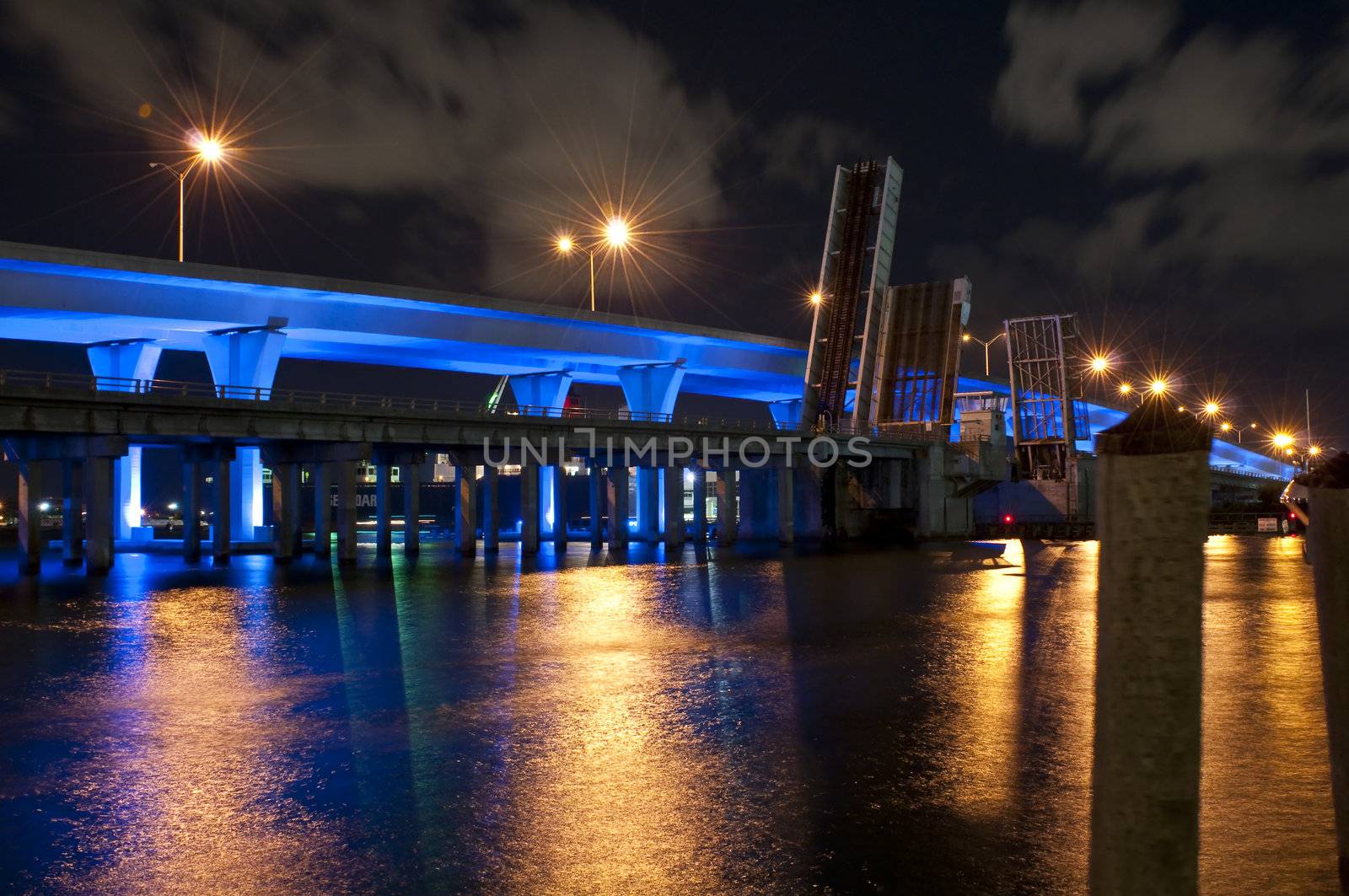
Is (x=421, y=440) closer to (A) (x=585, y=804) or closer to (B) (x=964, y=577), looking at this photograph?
(B) (x=964, y=577)

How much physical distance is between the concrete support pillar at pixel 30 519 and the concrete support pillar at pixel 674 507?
96.4 feet

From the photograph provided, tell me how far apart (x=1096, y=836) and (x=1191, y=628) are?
3.34 ft

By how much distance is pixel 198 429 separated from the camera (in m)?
40.4

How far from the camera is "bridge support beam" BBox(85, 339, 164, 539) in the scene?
2223 inches

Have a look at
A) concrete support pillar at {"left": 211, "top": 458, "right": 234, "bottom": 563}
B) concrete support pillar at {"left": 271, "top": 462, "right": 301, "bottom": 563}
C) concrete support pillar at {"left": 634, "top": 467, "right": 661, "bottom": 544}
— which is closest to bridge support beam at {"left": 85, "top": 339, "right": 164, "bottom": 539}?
concrete support pillar at {"left": 211, "top": 458, "right": 234, "bottom": 563}

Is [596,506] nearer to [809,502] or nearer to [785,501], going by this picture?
[785,501]

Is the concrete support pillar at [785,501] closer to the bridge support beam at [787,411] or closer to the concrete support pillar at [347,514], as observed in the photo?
the concrete support pillar at [347,514]

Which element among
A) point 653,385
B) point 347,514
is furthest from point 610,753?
point 653,385

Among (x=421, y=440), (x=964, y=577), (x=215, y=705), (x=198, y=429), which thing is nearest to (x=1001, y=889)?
(x=215, y=705)

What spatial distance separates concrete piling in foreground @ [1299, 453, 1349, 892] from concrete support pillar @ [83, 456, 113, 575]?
40.2 m

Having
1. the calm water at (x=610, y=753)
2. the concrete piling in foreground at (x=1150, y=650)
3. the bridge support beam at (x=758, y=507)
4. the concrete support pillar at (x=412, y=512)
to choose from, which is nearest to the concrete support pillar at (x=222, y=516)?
the concrete support pillar at (x=412, y=512)

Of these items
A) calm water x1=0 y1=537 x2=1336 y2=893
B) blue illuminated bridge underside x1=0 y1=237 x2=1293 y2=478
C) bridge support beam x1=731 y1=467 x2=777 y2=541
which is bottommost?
calm water x1=0 y1=537 x2=1336 y2=893

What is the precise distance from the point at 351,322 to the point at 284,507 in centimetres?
1599

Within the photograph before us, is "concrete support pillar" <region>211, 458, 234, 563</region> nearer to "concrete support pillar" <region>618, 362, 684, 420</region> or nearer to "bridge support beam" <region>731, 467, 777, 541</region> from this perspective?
"concrete support pillar" <region>618, 362, 684, 420</region>
